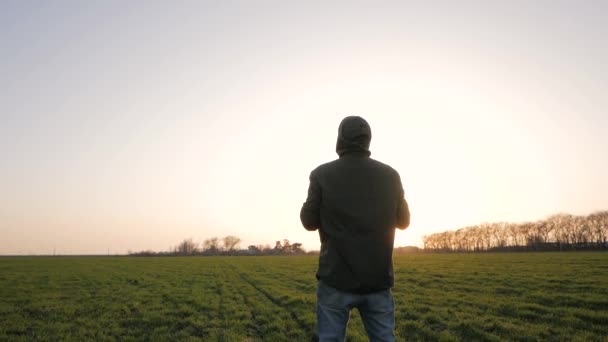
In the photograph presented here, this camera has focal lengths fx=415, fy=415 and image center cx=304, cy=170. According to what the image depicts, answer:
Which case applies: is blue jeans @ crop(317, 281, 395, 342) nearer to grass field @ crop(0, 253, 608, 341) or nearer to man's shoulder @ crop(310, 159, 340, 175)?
man's shoulder @ crop(310, 159, 340, 175)

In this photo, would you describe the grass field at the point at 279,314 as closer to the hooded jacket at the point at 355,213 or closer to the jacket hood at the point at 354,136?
the hooded jacket at the point at 355,213

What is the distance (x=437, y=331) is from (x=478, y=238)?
591 feet

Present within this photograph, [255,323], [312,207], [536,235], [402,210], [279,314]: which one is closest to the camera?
[312,207]

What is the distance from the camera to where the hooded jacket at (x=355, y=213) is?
3373 millimetres

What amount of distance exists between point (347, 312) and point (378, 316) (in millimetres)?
259

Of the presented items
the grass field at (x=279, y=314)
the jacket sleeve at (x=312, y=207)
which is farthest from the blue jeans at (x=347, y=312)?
the grass field at (x=279, y=314)

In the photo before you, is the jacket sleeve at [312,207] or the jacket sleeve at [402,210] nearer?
the jacket sleeve at [312,207]

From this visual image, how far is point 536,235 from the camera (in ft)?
507

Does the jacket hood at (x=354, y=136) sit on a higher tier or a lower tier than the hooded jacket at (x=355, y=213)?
higher

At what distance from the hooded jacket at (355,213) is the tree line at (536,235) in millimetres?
138312

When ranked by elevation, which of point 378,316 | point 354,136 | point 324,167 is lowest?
point 378,316

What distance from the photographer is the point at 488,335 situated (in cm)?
1056

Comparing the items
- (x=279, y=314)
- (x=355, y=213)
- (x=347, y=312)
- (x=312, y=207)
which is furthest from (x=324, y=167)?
(x=279, y=314)

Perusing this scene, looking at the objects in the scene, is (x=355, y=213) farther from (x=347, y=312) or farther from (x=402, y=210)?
(x=347, y=312)
